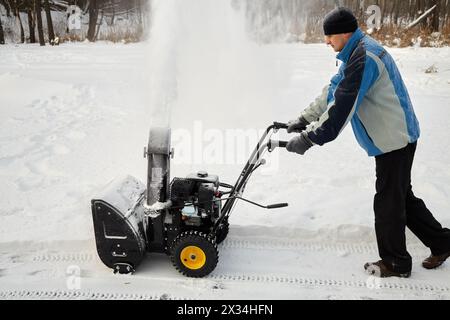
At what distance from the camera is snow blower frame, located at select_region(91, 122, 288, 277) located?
312cm

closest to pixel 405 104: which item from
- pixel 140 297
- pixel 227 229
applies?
pixel 227 229

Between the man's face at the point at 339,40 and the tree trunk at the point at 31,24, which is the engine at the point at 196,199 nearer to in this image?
the man's face at the point at 339,40

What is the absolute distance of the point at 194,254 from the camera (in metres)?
3.15

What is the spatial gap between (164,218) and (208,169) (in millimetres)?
2004

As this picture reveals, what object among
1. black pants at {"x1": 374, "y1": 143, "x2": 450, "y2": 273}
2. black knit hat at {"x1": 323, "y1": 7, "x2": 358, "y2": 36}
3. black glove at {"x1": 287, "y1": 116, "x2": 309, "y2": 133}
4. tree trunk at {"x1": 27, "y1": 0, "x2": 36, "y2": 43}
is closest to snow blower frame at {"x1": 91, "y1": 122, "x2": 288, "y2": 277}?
black glove at {"x1": 287, "y1": 116, "x2": 309, "y2": 133}

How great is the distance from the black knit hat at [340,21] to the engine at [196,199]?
4.39ft

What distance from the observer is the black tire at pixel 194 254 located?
3113mm

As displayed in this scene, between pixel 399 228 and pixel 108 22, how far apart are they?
27218mm

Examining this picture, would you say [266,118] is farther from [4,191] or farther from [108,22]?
[108,22]

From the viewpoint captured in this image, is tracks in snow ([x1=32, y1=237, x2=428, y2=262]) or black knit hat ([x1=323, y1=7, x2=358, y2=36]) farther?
tracks in snow ([x1=32, y1=237, x2=428, y2=262])

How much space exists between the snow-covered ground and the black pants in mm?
191

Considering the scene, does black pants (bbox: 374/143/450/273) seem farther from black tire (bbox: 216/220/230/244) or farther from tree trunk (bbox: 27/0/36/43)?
tree trunk (bbox: 27/0/36/43)

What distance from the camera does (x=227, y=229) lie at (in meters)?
3.73

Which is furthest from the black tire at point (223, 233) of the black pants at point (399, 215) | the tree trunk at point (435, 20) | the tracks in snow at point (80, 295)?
the tree trunk at point (435, 20)
